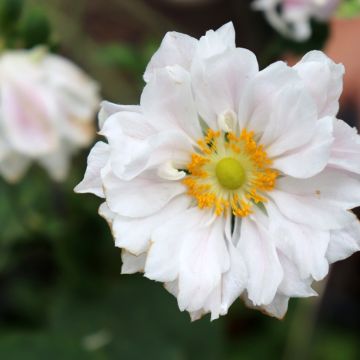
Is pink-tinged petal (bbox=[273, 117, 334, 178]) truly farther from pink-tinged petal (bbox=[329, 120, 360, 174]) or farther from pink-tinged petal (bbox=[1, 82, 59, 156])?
pink-tinged petal (bbox=[1, 82, 59, 156])

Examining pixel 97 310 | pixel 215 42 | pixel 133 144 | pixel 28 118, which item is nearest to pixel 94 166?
pixel 133 144

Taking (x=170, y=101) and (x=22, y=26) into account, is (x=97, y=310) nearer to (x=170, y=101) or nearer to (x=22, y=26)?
(x=22, y=26)

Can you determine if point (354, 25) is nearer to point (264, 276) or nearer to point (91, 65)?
point (91, 65)

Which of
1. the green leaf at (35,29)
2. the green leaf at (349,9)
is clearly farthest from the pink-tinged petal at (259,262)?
the green leaf at (35,29)

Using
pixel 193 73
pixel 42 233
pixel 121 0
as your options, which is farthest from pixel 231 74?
pixel 121 0

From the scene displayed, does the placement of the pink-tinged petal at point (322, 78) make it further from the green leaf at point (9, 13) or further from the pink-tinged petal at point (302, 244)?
the green leaf at point (9, 13)
